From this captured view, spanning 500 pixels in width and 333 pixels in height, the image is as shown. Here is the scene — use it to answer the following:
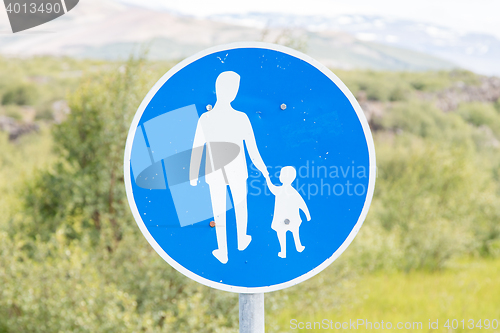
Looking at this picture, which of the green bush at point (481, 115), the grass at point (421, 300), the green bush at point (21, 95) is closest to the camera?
the grass at point (421, 300)

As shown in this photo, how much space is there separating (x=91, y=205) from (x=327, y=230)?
3.91 metres

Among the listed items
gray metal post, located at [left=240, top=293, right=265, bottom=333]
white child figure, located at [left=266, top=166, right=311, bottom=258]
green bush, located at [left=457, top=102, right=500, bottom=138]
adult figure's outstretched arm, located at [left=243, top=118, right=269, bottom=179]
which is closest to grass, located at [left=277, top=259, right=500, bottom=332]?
gray metal post, located at [left=240, top=293, right=265, bottom=333]

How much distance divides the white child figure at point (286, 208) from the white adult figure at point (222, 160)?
6 cm

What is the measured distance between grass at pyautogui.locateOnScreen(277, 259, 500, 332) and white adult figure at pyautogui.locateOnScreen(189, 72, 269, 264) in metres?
2.89

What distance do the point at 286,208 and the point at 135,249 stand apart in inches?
113

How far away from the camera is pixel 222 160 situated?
120 cm

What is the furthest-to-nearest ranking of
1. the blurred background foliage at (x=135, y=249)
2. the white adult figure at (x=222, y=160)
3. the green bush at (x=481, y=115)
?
the green bush at (x=481, y=115) < the blurred background foliage at (x=135, y=249) < the white adult figure at (x=222, y=160)

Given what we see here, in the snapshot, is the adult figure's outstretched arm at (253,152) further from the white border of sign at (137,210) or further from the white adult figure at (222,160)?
the white border of sign at (137,210)

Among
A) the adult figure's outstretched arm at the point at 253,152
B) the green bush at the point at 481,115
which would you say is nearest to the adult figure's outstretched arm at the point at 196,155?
the adult figure's outstretched arm at the point at 253,152

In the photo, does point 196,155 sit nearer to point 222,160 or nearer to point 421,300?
point 222,160

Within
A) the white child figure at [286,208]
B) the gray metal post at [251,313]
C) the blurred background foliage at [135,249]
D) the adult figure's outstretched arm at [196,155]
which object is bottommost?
the blurred background foliage at [135,249]

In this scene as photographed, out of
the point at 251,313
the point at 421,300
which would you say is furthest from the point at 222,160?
the point at 421,300

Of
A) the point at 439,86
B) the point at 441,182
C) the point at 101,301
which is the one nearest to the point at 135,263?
the point at 101,301

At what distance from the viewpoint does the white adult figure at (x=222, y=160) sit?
1.20 metres
